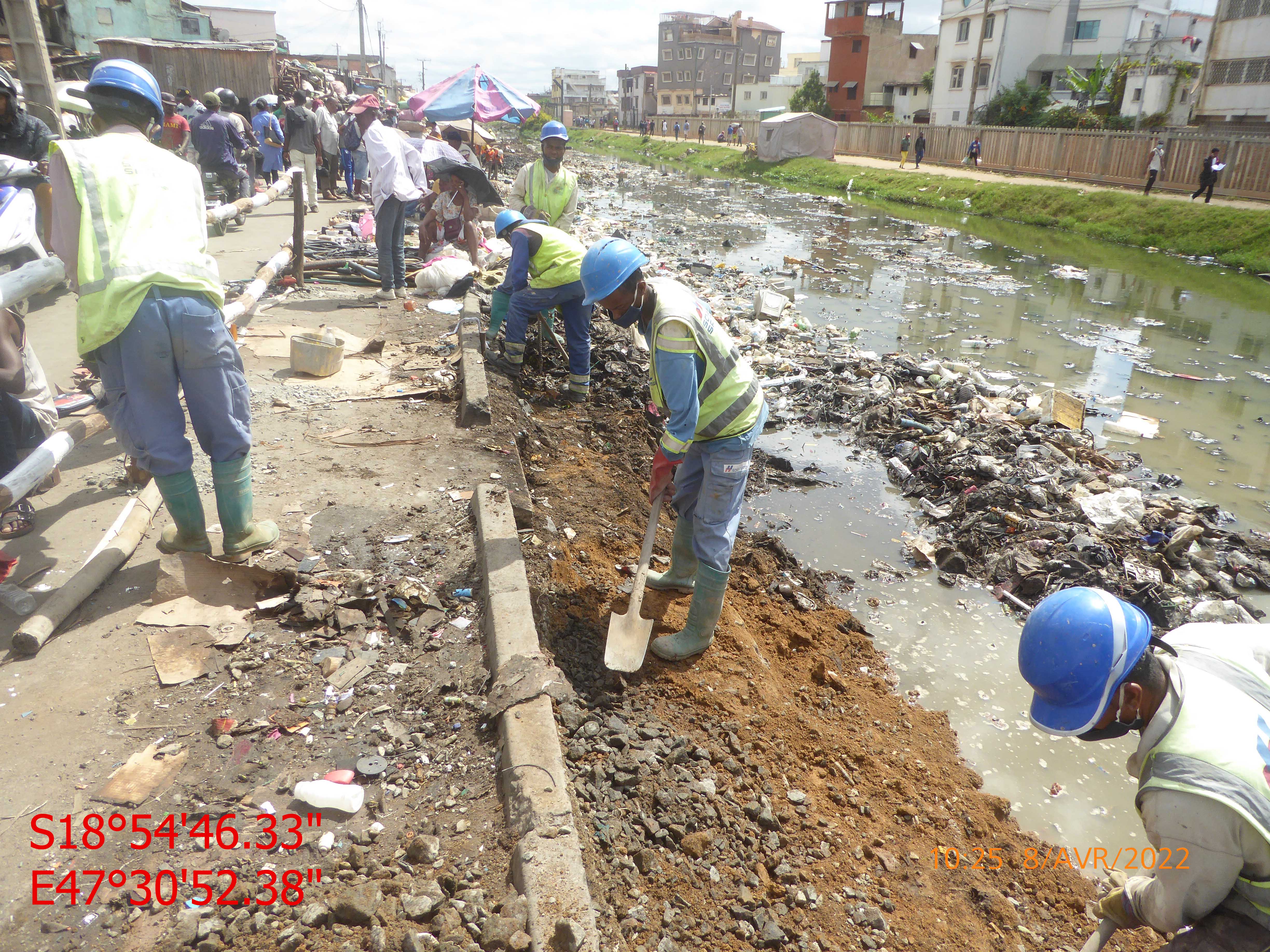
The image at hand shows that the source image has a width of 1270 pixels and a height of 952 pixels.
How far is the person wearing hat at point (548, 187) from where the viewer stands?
21.2ft

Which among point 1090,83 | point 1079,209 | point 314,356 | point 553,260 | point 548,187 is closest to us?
point 314,356

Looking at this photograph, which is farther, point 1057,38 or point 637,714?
point 1057,38

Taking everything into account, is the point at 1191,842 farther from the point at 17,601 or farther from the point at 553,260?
the point at 553,260

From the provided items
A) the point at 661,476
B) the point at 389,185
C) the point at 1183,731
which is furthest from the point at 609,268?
the point at 389,185

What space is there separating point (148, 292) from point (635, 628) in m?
2.22

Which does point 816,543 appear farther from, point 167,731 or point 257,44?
point 257,44

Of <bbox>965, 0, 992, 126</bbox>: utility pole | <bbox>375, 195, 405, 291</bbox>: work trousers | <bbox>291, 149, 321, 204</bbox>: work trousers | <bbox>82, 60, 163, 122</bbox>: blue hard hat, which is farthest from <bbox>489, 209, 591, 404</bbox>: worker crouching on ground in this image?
<bbox>965, 0, 992, 126</bbox>: utility pole

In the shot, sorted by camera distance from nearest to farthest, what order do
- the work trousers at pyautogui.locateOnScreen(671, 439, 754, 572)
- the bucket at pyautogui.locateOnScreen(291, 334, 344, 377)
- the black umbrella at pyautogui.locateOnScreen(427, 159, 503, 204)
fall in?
1. the work trousers at pyautogui.locateOnScreen(671, 439, 754, 572)
2. the bucket at pyautogui.locateOnScreen(291, 334, 344, 377)
3. the black umbrella at pyautogui.locateOnScreen(427, 159, 503, 204)

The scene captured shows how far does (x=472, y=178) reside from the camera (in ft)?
27.9

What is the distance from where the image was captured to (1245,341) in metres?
10.0

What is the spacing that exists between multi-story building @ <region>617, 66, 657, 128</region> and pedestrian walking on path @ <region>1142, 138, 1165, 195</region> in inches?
2535

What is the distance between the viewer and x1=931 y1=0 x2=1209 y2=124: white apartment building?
34250 mm

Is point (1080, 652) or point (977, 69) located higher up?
point (977, 69)

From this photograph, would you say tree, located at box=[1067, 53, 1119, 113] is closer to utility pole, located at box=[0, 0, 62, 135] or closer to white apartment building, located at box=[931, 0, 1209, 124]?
white apartment building, located at box=[931, 0, 1209, 124]
